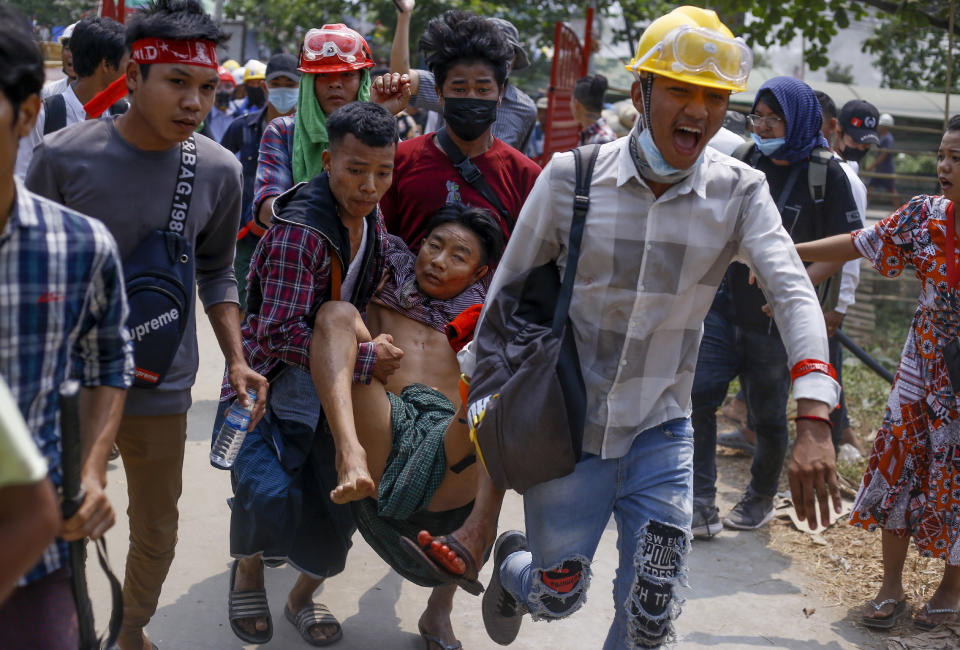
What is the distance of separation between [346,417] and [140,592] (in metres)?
0.90

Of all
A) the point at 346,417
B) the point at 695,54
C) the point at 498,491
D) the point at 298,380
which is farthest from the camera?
the point at 298,380

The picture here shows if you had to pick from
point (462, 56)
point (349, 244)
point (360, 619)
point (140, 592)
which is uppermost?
point (462, 56)

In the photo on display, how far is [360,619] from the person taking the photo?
4.41 metres

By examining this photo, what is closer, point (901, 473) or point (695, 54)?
point (695, 54)

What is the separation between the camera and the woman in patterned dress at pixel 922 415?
14.6ft

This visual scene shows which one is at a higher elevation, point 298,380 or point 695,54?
point 695,54

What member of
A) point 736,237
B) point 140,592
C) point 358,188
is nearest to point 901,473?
point 736,237

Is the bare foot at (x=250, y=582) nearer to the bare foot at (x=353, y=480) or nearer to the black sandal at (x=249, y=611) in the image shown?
the black sandal at (x=249, y=611)

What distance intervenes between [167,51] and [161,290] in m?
0.74

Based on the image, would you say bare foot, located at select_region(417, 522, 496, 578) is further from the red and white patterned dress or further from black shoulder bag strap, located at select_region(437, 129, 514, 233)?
the red and white patterned dress

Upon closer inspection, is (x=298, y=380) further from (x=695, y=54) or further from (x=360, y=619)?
(x=695, y=54)

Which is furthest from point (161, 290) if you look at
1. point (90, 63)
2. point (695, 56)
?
point (90, 63)

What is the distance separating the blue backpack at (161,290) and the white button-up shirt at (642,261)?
0.99 meters

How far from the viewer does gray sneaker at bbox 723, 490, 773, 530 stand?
19.3 ft
